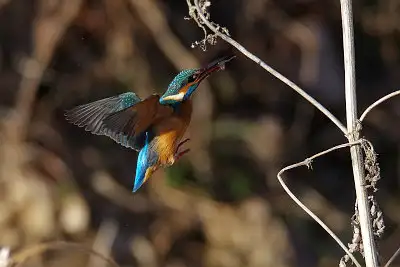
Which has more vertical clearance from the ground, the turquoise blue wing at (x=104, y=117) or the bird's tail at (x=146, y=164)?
the turquoise blue wing at (x=104, y=117)

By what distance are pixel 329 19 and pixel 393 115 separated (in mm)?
460

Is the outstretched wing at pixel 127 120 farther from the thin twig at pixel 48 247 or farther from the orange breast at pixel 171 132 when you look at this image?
the thin twig at pixel 48 247

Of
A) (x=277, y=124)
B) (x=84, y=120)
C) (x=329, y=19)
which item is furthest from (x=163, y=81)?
(x=84, y=120)

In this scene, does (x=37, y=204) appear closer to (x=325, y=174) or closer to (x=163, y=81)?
(x=163, y=81)

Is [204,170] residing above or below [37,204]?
above

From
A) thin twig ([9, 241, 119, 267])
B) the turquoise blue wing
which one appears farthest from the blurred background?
the turquoise blue wing

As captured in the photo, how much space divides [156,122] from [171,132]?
0.03 m

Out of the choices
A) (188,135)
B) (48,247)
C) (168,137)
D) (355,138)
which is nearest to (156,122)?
(168,137)

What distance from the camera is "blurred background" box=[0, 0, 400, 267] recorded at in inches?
110

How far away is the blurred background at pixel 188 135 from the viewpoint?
2.79 m

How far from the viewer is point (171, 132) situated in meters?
0.69

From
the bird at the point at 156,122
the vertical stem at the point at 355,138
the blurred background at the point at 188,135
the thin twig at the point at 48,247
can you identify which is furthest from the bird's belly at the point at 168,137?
the blurred background at the point at 188,135

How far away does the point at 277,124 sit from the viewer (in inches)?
125

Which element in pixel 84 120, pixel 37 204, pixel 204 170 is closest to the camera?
pixel 84 120
